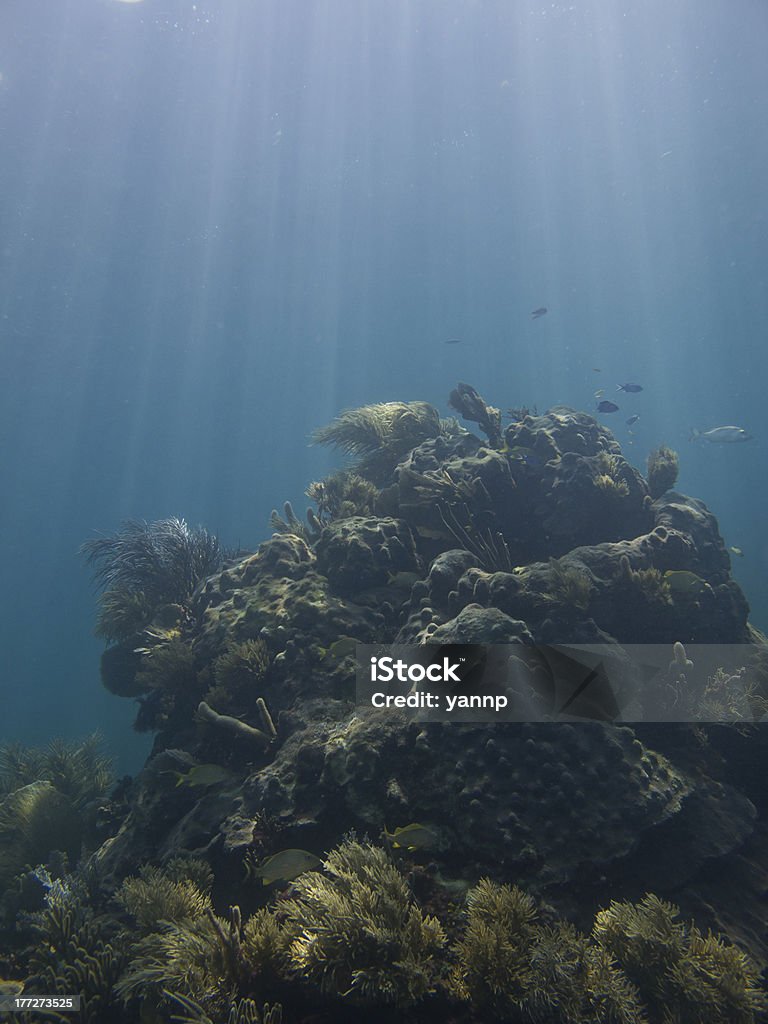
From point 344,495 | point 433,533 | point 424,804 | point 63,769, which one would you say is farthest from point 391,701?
point 63,769

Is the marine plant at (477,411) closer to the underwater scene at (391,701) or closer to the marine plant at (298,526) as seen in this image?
the underwater scene at (391,701)

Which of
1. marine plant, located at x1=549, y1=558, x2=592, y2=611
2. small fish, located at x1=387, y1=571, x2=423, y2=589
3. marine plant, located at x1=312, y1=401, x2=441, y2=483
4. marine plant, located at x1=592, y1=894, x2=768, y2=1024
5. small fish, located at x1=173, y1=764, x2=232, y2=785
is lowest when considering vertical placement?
marine plant, located at x1=592, y1=894, x2=768, y2=1024

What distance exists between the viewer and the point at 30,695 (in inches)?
2106

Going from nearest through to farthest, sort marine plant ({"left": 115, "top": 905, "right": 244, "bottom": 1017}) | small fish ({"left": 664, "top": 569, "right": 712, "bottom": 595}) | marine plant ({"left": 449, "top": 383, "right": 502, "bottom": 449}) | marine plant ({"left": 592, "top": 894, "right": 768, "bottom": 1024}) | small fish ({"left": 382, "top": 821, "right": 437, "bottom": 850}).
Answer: marine plant ({"left": 592, "top": 894, "right": 768, "bottom": 1024}), marine plant ({"left": 115, "top": 905, "right": 244, "bottom": 1017}), small fish ({"left": 382, "top": 821, "right": 437, "bottom": 850}), small fish ({"left": 664, "top": 569, "right": 712, "bottom": 595}), marine plant ({"left": 449, "top": 383, "right": 502, "bottom": 449})

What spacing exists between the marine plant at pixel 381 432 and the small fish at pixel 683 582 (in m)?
5.65

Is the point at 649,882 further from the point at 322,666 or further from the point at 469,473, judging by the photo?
the point at 469,473

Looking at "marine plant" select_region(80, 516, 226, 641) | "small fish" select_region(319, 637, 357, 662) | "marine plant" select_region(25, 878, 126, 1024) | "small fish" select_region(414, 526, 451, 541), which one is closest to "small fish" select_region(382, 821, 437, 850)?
"small fish" select_region(319, 637, 357, 662)

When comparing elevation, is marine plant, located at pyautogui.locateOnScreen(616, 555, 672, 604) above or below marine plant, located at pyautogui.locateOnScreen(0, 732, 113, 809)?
above

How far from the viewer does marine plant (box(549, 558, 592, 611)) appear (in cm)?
611

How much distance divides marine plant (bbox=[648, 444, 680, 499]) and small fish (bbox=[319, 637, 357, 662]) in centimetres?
676

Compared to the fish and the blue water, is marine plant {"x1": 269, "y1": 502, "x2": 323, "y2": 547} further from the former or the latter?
the blue water

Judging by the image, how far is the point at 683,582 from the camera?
21.6ft

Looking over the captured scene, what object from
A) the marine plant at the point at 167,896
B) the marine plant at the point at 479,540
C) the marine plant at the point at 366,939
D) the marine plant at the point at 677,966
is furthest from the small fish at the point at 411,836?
the marine plant at the point at 479,540

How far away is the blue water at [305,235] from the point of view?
30719mm
